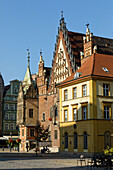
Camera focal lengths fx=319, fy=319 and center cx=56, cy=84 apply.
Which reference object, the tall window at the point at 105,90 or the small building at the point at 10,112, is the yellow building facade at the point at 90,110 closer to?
the tall window at the point at 105,90

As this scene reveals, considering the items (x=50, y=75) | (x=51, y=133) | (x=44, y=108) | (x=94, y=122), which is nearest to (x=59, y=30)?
(x=50, y=75)

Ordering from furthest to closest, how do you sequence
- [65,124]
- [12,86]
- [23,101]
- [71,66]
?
[12,86] < [23,101] < [71,66] < [65,124]

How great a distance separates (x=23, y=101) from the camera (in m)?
72.4

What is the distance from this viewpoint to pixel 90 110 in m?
44.6

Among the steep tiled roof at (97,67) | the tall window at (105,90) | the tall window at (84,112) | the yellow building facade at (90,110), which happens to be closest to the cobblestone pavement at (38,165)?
the yellow building facade at (90,110)

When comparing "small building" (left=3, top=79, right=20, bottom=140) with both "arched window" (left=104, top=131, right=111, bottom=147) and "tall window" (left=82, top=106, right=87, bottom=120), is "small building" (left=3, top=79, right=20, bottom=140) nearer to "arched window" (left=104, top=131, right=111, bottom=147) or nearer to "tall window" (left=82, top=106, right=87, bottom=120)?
"tall window" (left=82, top=106, right=87, bottom=120)

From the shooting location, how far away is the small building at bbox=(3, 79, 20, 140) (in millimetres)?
84000

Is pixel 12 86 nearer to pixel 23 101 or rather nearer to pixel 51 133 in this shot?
pixel 23 101

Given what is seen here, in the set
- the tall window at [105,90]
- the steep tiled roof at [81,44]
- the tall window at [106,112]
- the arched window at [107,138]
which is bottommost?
the arched window at [107,138]

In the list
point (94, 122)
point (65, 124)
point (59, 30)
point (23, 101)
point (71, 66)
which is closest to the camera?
point (94, 122)

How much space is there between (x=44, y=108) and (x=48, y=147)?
35.4 ft

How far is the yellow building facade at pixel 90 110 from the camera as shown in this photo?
4419 centimetres

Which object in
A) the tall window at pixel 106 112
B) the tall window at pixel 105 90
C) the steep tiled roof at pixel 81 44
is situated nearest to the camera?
the tall window at pixel 106 112

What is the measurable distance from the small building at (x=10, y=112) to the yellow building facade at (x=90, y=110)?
36742 millimetres
